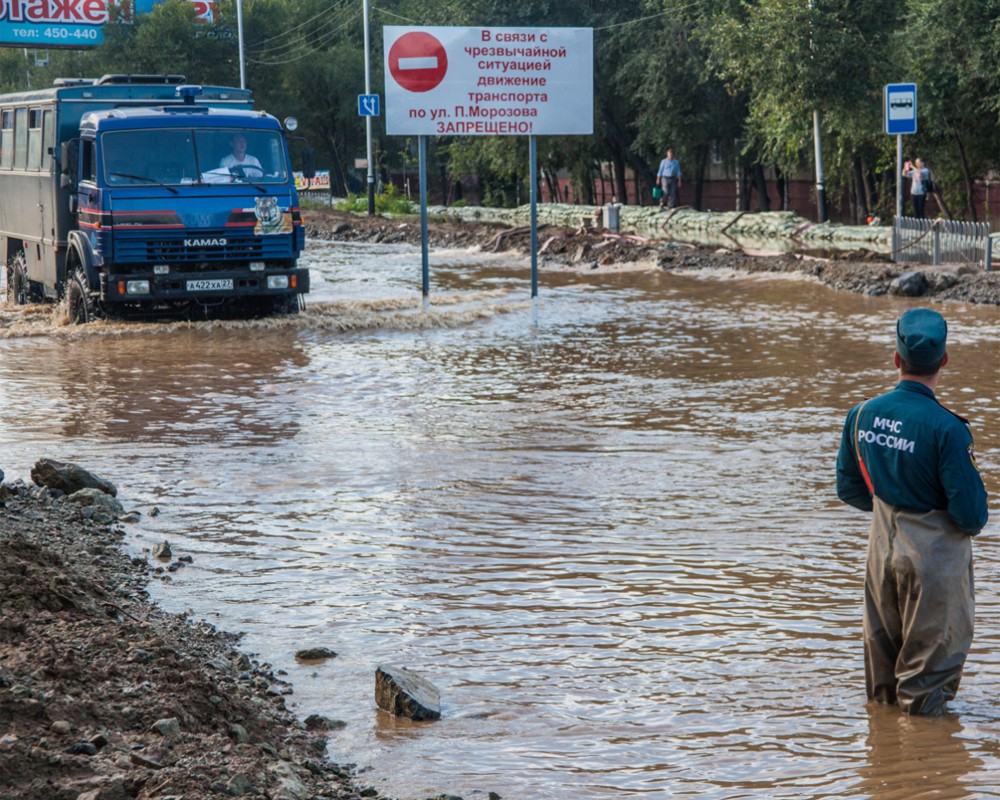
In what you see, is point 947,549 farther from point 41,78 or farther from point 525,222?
point 41,78

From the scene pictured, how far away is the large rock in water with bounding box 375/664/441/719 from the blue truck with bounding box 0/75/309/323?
1219 cm

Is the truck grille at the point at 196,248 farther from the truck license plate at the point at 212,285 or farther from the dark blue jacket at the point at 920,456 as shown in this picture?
the dark blue jacket at the point at 920,456

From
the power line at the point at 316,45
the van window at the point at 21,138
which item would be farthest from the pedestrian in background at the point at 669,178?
the power line at the point at 316,45

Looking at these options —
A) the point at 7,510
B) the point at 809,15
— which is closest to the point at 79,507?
the point at 7,510

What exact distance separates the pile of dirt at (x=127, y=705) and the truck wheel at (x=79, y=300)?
11.1 meters

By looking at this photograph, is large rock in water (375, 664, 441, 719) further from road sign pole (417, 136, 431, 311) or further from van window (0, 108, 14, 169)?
van window (0, 108, 14, 169)

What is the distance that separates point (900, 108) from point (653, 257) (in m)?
6.15

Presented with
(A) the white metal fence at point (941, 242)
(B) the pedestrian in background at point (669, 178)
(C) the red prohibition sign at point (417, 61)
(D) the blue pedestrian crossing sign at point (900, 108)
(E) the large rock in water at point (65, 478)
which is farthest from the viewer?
(B) the pedestrian in background at point (669, 178)

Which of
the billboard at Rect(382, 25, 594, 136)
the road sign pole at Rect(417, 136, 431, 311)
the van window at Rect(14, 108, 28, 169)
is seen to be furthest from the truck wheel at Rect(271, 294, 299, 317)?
the van window at Rect(14, 108, 28, 169)

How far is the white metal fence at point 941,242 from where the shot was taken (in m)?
22.7

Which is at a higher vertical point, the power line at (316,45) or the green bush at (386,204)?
the power line at (316,45)

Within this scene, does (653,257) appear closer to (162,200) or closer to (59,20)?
(162,200)

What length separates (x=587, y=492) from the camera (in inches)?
376

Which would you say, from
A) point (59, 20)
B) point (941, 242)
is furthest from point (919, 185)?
point (59, 20)
